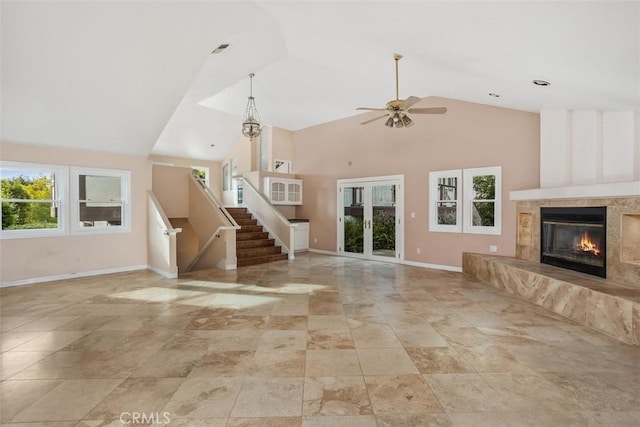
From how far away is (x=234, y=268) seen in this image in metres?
6.89

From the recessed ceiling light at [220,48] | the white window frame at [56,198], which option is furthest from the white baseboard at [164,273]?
the recessed ceiling light at [220,48]

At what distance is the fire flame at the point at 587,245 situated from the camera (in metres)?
4.37

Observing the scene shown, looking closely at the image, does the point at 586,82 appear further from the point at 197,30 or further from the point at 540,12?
the point at 197,30

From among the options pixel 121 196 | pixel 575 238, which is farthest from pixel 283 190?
pixel 575 238

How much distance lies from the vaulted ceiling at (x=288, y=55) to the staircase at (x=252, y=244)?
3129mm

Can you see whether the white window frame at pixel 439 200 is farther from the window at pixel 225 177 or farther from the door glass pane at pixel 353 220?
the window at pixel 225 177

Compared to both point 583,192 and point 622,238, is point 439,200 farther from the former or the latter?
point 622,238

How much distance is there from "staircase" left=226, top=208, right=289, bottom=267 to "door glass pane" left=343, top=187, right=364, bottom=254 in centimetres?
180

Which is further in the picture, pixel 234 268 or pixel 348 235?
pixel 348 235

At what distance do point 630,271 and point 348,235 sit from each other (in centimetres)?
570

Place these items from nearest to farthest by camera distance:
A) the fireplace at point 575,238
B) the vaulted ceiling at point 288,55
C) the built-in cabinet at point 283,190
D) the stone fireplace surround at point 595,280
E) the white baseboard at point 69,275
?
the vaulted ceiling at point 288,55 → the stone fireplace surround at point 595,280 → the fireplace at point 575,238 → the white baseboard at point 69,275 → the built-in cabinet at point 283,190

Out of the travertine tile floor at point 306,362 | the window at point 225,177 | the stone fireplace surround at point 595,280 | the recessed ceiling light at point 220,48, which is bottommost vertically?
the travertine tile floor at point 306,362

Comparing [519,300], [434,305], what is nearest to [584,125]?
[519,300]

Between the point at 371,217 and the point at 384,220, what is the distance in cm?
38
